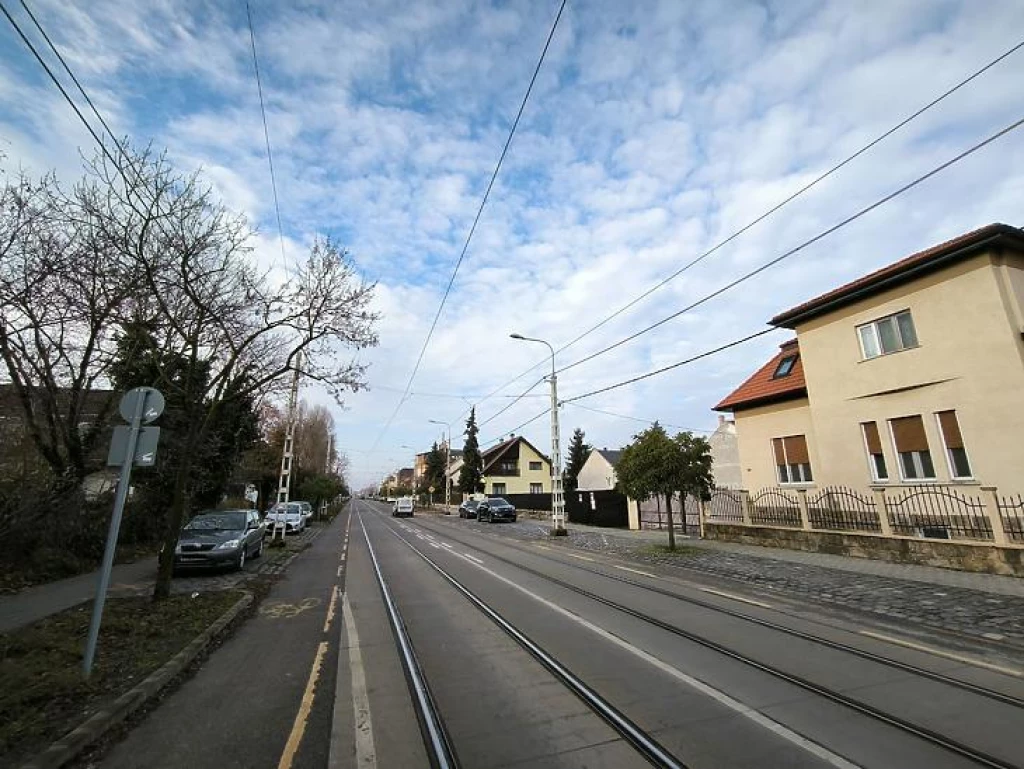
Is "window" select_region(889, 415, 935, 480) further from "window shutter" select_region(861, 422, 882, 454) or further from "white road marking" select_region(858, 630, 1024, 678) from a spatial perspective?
"white road marking" select_region(858, 630, 1024, 678)

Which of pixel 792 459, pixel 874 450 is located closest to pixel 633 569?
pixel 874 450

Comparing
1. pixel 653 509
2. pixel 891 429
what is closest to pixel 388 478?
pixel 653 509

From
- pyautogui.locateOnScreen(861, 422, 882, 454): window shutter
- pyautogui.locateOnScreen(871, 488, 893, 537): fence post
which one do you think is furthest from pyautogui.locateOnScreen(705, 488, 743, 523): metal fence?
pyautogui.locateOnScreen(871, 488, 893, 537): fence post

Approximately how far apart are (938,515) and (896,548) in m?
2.43

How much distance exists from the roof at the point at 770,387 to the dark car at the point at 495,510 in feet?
65.2

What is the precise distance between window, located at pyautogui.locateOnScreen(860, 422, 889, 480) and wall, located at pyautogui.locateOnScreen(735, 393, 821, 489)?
2426 millimetres

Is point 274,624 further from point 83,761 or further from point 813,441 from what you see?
point 813,441

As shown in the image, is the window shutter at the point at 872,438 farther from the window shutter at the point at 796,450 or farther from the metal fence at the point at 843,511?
the window shutter at the point at 796,450

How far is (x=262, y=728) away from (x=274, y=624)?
436cm

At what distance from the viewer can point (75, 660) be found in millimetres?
6156

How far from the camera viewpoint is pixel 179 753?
4059mm

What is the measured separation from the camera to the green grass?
14.5ft

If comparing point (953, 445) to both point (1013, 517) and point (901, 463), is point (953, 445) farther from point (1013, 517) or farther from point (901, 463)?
point (1013, 517)

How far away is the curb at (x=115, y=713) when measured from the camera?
3.86 m
